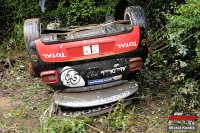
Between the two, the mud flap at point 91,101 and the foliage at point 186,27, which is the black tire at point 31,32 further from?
the foliage at point 186,27

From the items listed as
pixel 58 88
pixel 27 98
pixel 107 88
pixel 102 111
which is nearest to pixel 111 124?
pixel 102 111

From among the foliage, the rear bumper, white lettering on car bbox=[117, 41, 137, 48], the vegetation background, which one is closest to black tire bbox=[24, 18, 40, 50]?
the rear bumper

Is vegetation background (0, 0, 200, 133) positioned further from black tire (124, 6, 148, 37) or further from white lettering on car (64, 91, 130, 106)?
black tire (124, 6, 148, 37)

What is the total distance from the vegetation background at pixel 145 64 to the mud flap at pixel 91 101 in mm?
122

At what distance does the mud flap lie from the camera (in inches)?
153

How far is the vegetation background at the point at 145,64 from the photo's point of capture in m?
3.73

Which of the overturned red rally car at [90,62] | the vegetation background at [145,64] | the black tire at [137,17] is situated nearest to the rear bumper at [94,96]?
the overturned red rally car at [90,62]

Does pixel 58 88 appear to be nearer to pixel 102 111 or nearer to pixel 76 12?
pixel 102 111

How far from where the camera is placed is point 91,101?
3895 mm

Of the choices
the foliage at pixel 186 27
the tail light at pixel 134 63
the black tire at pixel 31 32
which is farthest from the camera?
the black tire at pixel 31 32

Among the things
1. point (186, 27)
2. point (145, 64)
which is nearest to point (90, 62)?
point (186, 27)

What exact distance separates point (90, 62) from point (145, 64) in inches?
65.2

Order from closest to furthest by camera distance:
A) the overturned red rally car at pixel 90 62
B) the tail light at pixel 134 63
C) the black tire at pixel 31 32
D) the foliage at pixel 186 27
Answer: the foliage at pixel 186 27 → the overturned red rally car at pixel 90 62 → the tail light at pixel 134 63 → the black tire at pixel 31 32

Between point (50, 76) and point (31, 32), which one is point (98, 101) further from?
point (31, 32)
